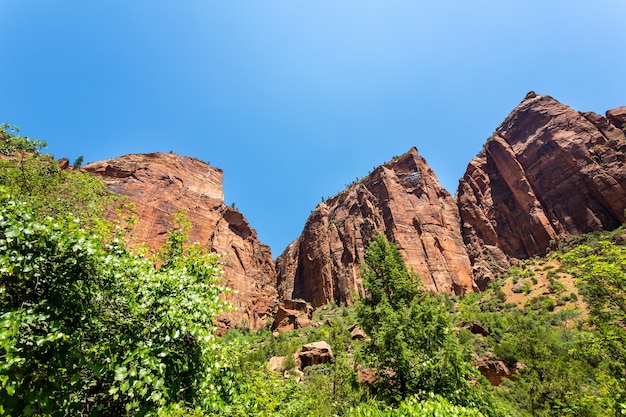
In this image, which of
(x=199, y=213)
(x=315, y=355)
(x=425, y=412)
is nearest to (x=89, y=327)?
(x=425, y=412)

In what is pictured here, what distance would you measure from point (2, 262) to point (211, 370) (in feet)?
9.36

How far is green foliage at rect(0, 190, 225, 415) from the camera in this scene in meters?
3.38

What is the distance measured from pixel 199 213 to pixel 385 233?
38.2m

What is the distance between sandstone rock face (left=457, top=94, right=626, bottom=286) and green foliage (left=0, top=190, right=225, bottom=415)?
6422cm

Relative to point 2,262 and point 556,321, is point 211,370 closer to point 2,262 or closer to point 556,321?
point 2,262

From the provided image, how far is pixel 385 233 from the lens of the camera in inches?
2532

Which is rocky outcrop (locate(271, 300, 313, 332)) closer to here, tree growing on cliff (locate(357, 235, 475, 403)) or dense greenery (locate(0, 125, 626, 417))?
dense greenery (locate(0, 125, 626, 417))

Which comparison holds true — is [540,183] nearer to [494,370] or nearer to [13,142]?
[494,370]

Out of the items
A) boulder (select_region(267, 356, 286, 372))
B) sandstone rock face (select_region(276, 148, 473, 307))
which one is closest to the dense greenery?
boulder (select_region(267, 356, 286, 372))

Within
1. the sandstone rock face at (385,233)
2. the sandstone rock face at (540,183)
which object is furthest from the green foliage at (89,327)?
the sandstone rock face at (540,183)

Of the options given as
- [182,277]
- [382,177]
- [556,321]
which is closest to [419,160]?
[382,177]

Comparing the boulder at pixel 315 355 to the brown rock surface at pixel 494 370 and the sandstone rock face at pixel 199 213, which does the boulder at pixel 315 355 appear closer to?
the brown rock surface at pixel 494 370

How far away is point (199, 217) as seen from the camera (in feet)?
199

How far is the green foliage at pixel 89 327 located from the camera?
338 cm
